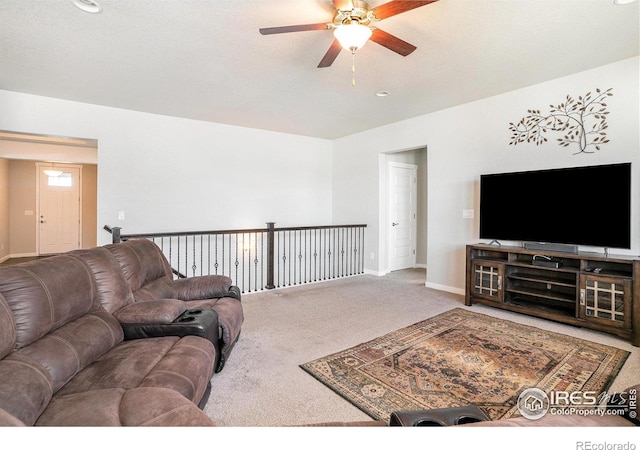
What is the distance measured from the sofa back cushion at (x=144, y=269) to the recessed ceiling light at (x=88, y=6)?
1788 mm

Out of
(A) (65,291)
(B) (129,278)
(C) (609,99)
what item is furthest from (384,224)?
(A) (65,291)

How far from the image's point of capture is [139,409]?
1.20m

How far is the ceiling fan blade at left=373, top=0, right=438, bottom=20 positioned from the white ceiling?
304 mm

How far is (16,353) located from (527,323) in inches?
163

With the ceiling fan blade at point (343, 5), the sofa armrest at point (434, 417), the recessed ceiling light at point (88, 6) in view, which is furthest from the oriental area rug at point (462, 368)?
the recessed ceiling light at point (88, 6)

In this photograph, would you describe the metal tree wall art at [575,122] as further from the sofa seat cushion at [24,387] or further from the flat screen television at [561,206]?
the sofa seat cushion at [24,387]

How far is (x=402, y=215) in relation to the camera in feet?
21.3

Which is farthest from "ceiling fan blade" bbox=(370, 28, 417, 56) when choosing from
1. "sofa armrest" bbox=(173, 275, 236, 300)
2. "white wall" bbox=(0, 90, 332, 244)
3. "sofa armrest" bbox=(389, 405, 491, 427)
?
"white wall" bbox=(0, 90, 332, 244)

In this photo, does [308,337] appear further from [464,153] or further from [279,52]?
[464,153]

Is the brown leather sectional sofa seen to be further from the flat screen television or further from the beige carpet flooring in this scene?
the flat screen television

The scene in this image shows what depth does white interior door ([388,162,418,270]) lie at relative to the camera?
6270 millimetres

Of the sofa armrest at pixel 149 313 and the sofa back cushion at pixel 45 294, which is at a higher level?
the sofa back cushion at pixel 45 294

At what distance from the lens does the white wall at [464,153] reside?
322 centimetres

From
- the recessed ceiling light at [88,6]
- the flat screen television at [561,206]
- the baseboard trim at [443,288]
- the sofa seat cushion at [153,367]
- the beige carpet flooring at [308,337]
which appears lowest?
the beige carpet flooring at [308,337]
